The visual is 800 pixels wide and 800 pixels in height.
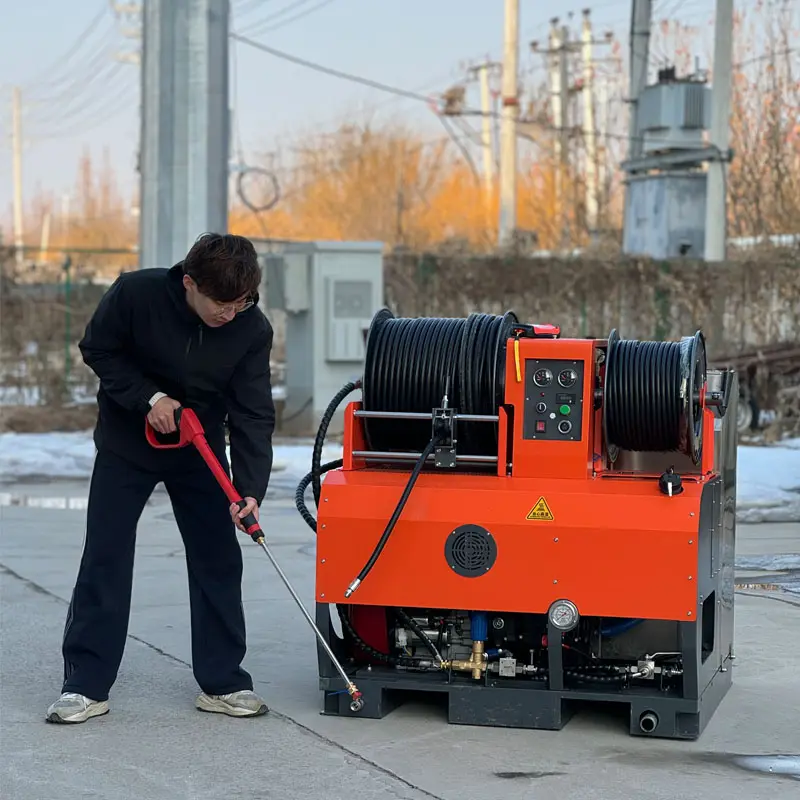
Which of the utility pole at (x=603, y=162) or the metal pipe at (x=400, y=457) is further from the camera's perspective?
the utility pole at (x=603, y=162)

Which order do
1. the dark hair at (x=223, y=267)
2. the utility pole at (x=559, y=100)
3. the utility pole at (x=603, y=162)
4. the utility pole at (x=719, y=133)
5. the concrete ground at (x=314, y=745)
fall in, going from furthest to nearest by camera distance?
the utility pole at (x=559, y=100)
the utility pole at (x=603, y=162)
the utility pole at (x=719, y=133)
the dark hair at (x=223, y=267)
the concrete ground at (x=314, y=745)

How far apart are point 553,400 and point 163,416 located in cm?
142

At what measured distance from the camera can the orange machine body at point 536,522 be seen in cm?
527

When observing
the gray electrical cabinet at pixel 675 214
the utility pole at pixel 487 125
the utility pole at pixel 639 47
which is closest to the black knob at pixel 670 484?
the gray electrical cabinet at pixel 675 214

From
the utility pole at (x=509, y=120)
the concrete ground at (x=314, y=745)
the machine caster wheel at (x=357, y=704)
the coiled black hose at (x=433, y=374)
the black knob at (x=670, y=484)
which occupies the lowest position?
the concrete ground at (x=314, y=745)

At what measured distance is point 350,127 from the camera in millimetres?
65875

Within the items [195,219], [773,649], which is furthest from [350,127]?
[773,649]

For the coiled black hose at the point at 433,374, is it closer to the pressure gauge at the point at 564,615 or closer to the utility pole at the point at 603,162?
the pressure gauge at the point at 564,615

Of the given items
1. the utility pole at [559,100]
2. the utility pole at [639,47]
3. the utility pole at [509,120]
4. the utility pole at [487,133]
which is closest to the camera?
the utility pole at [639,47]

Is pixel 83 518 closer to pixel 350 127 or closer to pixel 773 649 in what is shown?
pixel 773 649

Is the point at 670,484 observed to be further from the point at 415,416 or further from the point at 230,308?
the point at 230,308

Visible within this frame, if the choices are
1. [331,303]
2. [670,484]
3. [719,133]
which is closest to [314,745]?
[670,484]

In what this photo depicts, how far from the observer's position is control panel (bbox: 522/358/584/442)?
554 centimetres

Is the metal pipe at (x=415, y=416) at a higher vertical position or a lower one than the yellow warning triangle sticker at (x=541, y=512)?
higher
